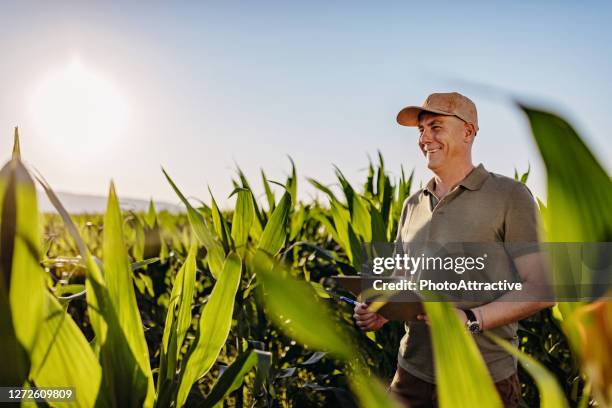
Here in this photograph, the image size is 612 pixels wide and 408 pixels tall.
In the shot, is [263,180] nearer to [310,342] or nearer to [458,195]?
[458,195]

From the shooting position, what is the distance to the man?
1.28 metres

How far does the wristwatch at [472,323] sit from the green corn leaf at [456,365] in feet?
3.25

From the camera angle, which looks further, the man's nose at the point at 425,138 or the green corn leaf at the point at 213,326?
the man's nose at the point at 425,138

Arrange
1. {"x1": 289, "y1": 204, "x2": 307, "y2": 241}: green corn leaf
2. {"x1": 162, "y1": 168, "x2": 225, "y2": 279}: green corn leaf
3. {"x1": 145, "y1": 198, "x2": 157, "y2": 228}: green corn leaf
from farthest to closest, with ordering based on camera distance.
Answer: {"x1": 145, "y1": 198, "x2": 157, "y2": 228}: green corn leaf
{"x1": 289, "y1": 204, "x2": 307, "y2": 241}: green corn leaf
{"x1": 162, "y1": 168, "x2": 225, "y2": 279}: green corn leaf

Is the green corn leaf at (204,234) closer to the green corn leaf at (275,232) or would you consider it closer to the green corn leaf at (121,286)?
the green corn leaf at (275,232)

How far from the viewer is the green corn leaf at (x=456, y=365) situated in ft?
0.97

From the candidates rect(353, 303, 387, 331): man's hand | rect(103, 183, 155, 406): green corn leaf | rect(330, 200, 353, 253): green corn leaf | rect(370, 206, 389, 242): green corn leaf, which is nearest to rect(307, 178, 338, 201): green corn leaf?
rect(330, 200, 353, 253): green corn leaf

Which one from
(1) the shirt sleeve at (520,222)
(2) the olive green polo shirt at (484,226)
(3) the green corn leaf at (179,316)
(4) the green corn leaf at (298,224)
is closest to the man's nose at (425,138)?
(2) the olive green polo shirt at (484,226)

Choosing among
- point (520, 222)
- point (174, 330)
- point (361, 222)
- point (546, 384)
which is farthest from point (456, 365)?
point (361, 222)

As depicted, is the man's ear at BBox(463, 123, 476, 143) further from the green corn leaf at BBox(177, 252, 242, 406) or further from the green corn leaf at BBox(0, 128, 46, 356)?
the green corn leaf at BBox(0, 128, 46, 356)

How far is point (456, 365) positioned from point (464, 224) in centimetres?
116

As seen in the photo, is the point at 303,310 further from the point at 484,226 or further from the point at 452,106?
the point at 452,106

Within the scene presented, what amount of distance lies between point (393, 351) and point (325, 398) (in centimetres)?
71

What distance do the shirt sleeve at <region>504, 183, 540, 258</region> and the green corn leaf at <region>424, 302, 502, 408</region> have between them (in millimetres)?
1089
